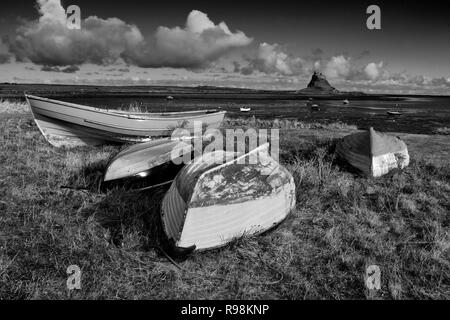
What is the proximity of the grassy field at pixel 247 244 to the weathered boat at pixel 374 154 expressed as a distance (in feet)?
0.86

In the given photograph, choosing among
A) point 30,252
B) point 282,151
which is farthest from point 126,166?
point 282,151

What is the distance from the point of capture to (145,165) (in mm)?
6504

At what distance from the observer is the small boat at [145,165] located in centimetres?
631

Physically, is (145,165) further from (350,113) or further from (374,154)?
(350,113)

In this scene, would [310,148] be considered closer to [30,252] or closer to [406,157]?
[406,157]

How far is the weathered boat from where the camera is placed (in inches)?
278

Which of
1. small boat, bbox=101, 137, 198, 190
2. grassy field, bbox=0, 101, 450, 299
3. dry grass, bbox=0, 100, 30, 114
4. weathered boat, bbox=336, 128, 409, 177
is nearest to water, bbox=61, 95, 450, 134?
dry grass, bbox=0, 100, 30, 114

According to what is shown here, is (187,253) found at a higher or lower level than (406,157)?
lower

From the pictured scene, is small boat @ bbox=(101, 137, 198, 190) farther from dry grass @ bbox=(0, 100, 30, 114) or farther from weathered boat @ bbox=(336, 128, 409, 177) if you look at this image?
dry grass @ bbox=(0, 100, 30, 114)

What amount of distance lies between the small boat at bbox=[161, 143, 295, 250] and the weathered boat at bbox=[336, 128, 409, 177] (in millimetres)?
2979

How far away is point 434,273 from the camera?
13.1ft

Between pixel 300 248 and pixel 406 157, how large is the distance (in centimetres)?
453

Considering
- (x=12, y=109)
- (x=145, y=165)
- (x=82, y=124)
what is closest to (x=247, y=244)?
(x=145, y=165)
